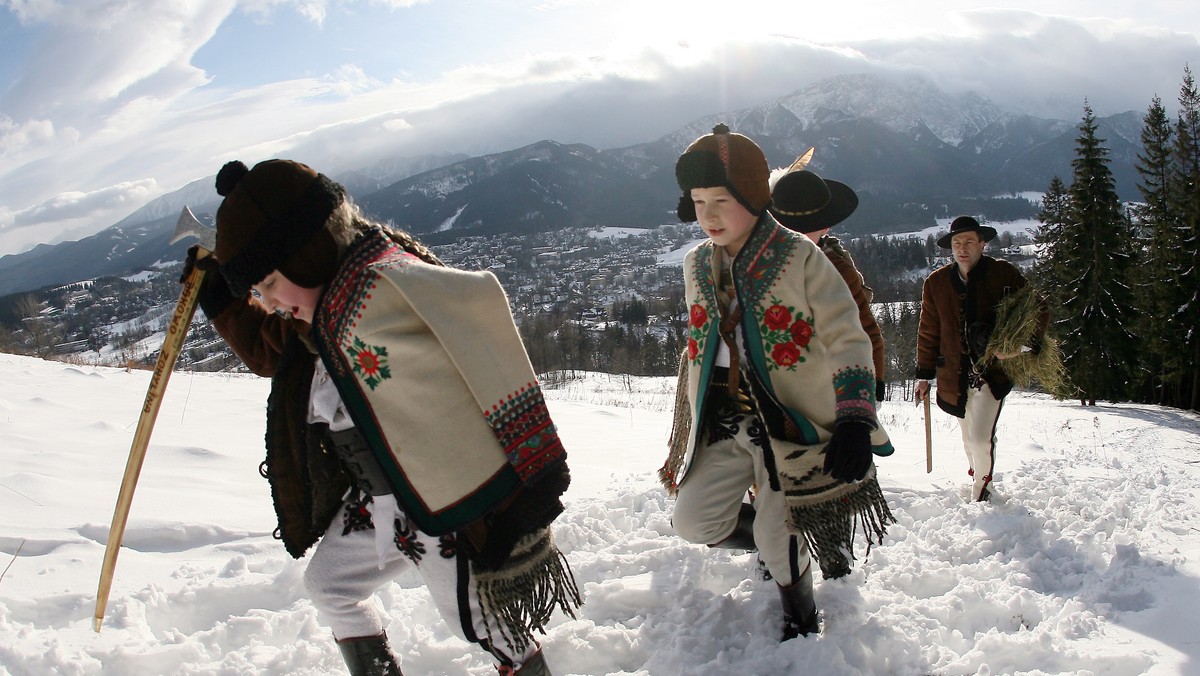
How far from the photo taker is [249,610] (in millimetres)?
3137

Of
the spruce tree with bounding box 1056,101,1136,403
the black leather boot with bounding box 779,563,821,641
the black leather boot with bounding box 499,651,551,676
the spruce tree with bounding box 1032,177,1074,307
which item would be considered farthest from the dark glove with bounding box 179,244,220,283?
the spruce tree with bounding box 1032,177,1074,307

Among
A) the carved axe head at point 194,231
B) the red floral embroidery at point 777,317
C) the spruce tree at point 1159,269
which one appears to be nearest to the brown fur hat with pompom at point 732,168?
the red floral embroidery at point 777,317

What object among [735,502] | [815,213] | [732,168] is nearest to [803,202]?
[815,213]

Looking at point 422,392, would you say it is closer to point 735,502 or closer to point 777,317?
point 777,317

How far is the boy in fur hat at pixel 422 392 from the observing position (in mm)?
1883

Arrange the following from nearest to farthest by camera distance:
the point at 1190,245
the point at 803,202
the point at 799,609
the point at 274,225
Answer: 1. the point at 274,225
2. the point at 799,609
3. the point at 803,202
4. the point at 1190,245

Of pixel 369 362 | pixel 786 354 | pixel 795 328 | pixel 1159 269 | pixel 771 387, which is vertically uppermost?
pixel 369 362

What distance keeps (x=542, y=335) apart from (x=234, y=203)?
237 ft

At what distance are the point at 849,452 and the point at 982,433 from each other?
3.23 metres

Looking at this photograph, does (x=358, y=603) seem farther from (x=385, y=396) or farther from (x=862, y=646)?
(x=862, y=646)

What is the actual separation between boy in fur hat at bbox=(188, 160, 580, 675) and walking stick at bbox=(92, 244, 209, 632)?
23.4 inches

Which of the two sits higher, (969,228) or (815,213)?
(815,213)

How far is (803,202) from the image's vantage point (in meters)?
3.94

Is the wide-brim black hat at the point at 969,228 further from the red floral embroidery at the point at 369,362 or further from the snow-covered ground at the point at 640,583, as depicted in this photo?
the red floral embroidery at the point at 369,362
